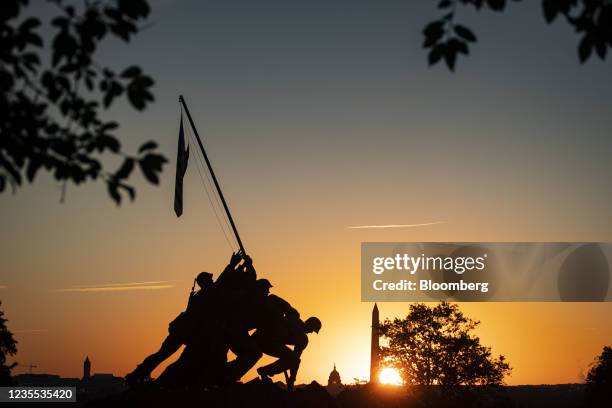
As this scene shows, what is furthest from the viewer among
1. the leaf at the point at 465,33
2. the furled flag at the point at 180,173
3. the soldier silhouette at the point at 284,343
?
the furled flag at the point at 180,173

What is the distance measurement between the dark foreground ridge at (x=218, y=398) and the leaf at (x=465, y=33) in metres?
20.0

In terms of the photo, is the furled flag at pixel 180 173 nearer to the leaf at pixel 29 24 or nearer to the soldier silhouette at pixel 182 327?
the soldier silhouette at pixel 182 327

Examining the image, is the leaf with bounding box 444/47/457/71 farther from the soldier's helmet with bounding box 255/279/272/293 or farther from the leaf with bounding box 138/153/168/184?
the soldier's helmet with bounding box 255/279/272/293

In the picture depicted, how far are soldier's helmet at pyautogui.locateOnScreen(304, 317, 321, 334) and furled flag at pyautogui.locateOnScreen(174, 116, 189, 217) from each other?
6.47 m

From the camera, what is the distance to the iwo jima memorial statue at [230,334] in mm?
26922

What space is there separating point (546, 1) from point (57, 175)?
4.63 metres

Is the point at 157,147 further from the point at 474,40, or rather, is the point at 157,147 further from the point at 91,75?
the point at 474,40

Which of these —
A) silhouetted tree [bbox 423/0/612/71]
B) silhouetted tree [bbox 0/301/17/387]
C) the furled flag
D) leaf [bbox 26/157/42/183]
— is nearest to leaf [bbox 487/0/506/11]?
silhouetted tree [bbox 423/0/612/71]

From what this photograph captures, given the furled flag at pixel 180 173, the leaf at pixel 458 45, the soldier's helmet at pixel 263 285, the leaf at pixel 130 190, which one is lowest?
the leaf at pixel 130 190

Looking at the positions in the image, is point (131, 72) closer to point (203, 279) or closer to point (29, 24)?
point (29, 24)

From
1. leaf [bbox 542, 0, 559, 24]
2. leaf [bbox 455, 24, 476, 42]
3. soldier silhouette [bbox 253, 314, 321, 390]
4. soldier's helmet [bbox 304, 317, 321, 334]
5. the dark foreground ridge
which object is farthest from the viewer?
soldier's helmet [bbox 304, 317, 321, 334]

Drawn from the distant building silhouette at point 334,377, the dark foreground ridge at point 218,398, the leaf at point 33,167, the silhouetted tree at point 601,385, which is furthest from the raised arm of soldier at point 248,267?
the distant building silhouette at point 334,377

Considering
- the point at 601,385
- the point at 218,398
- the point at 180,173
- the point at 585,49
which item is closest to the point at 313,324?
A: the point at 218,398

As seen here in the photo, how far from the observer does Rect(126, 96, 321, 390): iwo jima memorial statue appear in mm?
Answer: 26922
